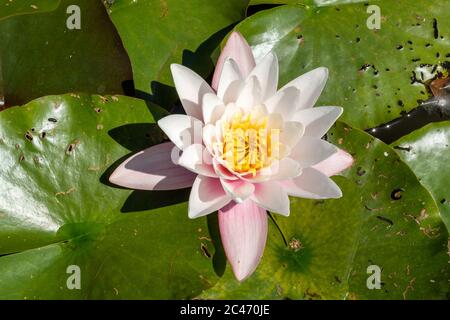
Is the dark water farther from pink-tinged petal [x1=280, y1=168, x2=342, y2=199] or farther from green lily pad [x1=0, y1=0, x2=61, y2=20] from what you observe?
green lily pad [x1=0, y1=0, x2=61, y2=20]

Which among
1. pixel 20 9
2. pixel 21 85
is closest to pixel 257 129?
pixel 21 85

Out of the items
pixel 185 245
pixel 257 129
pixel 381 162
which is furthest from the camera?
pixel 381 162

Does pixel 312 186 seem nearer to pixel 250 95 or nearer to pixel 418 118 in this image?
pixel 250 95

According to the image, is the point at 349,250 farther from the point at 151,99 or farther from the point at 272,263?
the point at 151,99

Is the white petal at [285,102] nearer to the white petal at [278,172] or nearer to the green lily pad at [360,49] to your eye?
the white petal at [278,172]

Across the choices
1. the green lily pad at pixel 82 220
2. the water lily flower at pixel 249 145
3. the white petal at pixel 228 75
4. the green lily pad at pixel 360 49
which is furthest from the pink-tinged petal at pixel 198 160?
the green lily pad at pixel 360 49

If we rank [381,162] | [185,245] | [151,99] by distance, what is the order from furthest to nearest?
[151,99] < [381,162] < [185,245]
